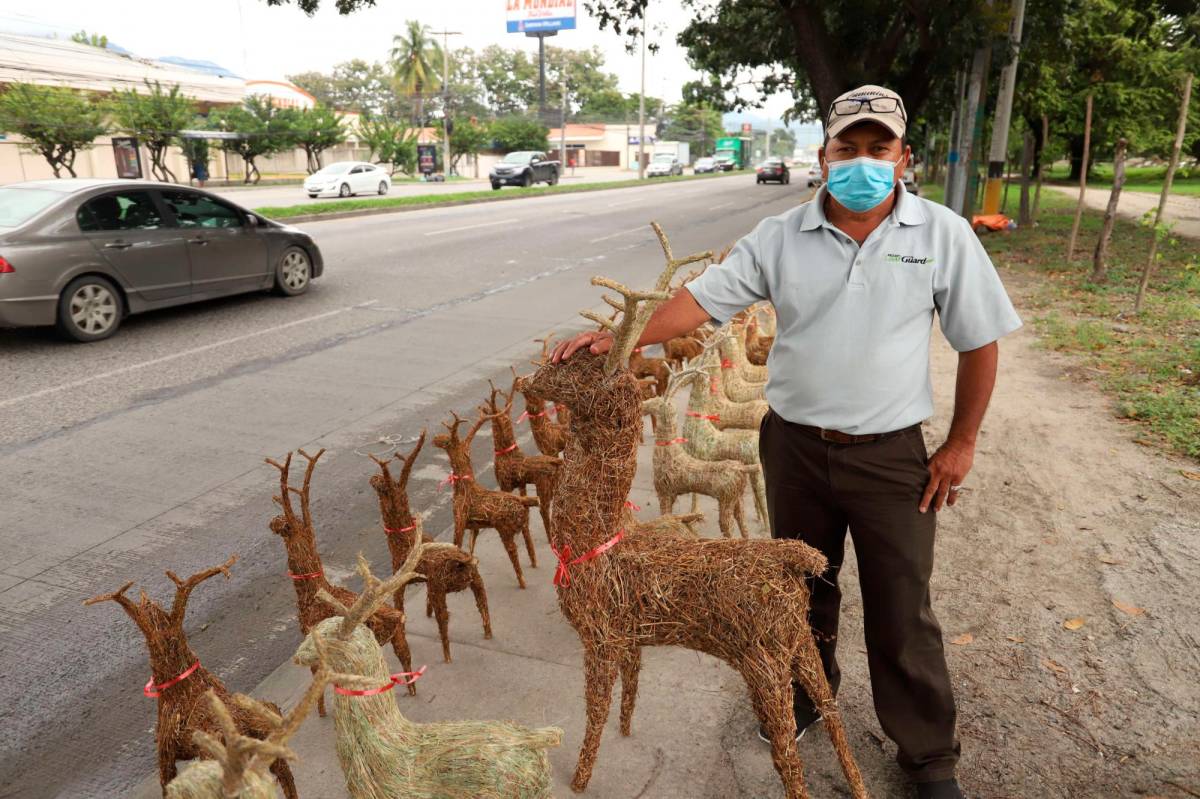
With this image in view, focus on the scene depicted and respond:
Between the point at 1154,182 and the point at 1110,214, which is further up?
the point at 1154,182

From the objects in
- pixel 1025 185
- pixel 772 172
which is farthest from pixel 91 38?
pixel 1025 185

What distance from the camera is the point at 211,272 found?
920 centimetres

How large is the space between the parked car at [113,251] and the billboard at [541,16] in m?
55.0

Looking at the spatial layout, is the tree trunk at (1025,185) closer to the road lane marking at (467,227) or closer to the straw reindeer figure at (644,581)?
the road lane marking at (467,227)

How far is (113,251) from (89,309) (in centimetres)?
64

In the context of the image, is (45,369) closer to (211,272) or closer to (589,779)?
(211,272)

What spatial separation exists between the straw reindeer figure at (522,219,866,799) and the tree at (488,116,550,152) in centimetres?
5870

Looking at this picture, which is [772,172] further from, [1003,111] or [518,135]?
[1003,111]

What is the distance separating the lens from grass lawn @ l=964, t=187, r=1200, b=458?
616 cm

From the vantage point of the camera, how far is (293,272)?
10391mm

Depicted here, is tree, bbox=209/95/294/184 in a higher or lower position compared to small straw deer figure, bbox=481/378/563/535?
higher

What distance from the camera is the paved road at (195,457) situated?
3.16 meters

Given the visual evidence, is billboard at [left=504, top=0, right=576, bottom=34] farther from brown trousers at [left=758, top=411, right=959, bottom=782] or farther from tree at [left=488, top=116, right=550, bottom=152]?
brown trousers at [left=758, top=411, right=959, bottom=782]

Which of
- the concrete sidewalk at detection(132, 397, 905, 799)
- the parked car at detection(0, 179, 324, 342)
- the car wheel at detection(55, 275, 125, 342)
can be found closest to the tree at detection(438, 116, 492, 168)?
the parked car at detection(0, 179, 324, 342)
